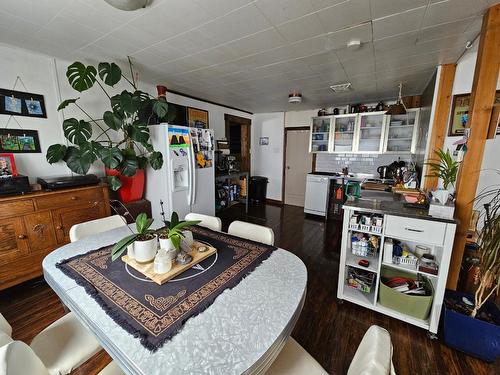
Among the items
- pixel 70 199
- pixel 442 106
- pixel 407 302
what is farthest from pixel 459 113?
pixel 70 199

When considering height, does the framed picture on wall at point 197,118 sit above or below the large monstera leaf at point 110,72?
below

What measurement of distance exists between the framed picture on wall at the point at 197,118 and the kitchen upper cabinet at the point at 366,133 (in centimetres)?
213

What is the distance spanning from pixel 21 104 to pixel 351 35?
3.14 meters

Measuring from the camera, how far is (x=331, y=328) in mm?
1706

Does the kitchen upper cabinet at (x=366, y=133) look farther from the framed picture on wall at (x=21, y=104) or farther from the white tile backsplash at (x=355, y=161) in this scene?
the framed picture on wall at (x=21, y=104)

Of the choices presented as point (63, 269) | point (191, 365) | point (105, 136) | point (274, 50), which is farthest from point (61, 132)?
point (191, 365)

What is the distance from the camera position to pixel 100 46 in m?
2.03

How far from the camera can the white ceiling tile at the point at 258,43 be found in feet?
5.82

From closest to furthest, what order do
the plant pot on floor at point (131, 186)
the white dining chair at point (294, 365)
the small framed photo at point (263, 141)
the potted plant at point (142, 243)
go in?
1. the white dining chair at point (294, 365)
2. the potted plant at point (142, 243)
3. the plant pot on floor at point (131, 186)
4. the small framed photo at point (263, 141)

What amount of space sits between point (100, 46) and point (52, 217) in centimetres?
170

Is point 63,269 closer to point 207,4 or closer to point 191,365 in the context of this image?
point 191,365

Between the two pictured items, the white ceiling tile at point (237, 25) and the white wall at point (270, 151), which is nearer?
the white ceiling tile at point (237, 25)

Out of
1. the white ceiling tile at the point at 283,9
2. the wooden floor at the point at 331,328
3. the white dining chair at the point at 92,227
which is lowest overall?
the wooden floor at the point at 331,328

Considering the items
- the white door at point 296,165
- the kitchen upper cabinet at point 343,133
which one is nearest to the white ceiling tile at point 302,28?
the kitchen upper cabinet at point 343,133
